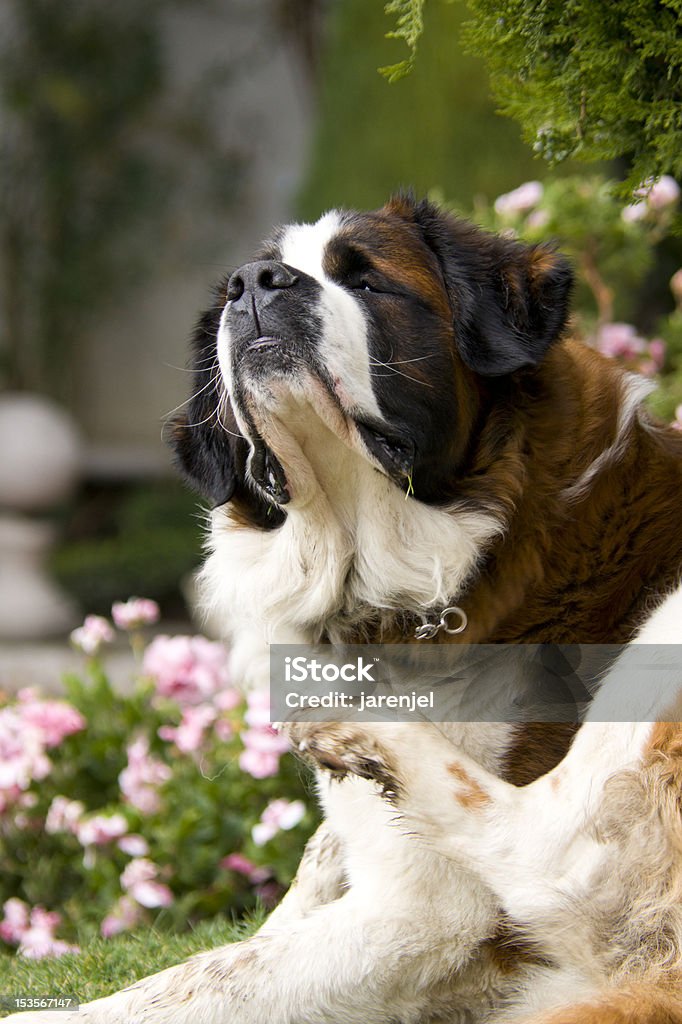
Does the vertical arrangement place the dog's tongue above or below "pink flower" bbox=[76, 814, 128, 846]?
above

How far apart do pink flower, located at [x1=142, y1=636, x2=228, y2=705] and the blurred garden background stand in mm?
10

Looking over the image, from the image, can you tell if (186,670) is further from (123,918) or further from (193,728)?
(123,918)

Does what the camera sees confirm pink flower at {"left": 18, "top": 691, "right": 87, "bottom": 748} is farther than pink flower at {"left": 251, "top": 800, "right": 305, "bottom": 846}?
Yes

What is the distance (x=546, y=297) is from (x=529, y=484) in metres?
0.39

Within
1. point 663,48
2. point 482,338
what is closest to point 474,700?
point 482,338

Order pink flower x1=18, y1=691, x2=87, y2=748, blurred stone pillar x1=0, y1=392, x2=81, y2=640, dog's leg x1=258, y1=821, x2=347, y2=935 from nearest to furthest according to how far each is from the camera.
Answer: dog's leg x1=258, y1=821, x2=347, y2=935 → pink flower x1=18, y1=691, x2=87, y2=748 → blurred stone pillar x1=0, y1=392, x2=81, y2=640

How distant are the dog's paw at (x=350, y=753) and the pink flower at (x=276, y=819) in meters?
1.16

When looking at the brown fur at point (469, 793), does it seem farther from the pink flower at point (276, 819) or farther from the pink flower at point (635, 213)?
the pink flower at point (635, 213)

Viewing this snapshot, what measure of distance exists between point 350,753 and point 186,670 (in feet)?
6.40

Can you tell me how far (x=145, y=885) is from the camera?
Result: 3.35 meters

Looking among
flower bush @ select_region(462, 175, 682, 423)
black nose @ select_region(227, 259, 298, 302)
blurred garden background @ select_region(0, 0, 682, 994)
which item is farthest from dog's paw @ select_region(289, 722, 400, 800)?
flower bush @ select_region(462, 175, 682, 423)

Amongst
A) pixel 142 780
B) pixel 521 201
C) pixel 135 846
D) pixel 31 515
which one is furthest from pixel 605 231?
pixel 31 515

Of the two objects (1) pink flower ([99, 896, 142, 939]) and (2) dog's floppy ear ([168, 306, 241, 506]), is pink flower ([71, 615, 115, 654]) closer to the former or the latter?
(1) pink flower ([99, 896, 142, 939])

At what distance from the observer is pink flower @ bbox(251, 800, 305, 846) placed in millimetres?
3268
